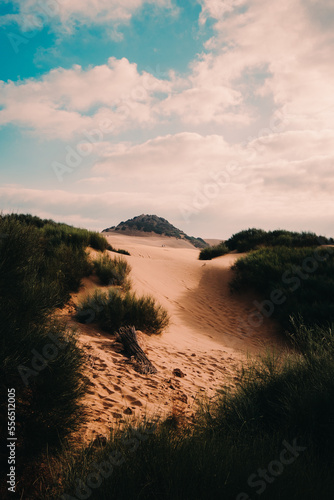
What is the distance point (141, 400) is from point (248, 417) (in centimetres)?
146

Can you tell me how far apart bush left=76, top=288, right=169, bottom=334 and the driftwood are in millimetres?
746

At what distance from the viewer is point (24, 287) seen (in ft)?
13.8

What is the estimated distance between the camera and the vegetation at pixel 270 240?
61.7 ft

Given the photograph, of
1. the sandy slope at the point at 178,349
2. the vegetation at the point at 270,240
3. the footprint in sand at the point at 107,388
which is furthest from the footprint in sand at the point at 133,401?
the vegetation at the point at 270,240

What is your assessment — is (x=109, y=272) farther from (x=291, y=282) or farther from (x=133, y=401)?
(x=291, y=282)

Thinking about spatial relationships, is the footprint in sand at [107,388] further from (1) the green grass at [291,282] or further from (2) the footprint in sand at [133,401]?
(1) the green grass at [291,282]

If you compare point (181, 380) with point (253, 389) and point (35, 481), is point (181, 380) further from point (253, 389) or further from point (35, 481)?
point (35, 481)

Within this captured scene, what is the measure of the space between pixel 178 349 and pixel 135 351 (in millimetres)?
1678

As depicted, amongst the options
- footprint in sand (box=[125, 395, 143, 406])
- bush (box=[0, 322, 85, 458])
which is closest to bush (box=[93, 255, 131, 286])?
footprint in sand (box=[125, 395, 143, 406])

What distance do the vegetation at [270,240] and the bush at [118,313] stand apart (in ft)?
42.2

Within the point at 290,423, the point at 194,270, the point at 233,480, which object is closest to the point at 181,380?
the point at 290,423

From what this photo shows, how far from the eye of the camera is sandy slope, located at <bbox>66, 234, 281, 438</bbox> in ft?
12.6

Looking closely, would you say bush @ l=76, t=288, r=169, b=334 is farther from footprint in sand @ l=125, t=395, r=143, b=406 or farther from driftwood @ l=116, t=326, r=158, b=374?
footprint in sand @ l=125, t=395, r=143, b=406

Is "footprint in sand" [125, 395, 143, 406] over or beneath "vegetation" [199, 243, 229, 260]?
beneath
